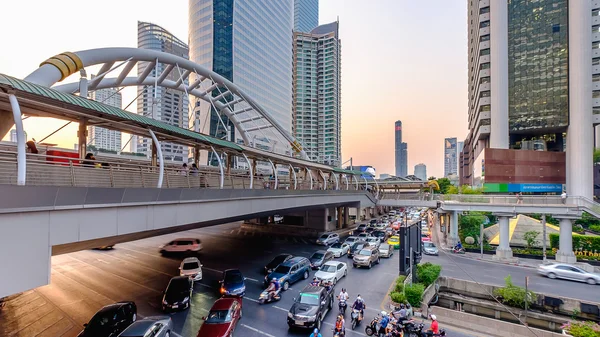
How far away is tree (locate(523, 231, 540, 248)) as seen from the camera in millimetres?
29594

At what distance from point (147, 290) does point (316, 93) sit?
143983 mm

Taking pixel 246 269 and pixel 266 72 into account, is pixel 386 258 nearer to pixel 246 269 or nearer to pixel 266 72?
pixel 246 269

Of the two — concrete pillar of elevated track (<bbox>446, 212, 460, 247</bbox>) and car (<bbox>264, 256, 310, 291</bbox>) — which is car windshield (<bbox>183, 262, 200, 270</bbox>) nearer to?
car (<bbox>264, 256, 310, 291</bbox>)

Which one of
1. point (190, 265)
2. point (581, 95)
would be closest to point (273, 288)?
point (190, 265)

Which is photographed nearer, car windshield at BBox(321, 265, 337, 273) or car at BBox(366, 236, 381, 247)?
car windshield at BBox(321, 265, 337, 273)

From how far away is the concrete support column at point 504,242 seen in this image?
→ 91.1ft

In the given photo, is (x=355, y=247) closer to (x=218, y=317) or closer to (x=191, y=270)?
(x=191, y=270)

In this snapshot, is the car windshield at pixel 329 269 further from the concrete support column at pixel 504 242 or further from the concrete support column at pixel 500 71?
the concrete support column at pixel 500 71

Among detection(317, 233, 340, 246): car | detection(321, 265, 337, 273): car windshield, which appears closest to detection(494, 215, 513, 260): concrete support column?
detection(317, 233, 340, 246): car

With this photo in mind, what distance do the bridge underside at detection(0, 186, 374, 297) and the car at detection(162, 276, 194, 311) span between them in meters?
4.42

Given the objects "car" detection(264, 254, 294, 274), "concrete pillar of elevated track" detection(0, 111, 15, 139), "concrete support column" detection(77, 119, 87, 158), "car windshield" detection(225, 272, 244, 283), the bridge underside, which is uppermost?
"concrete pillar of elevated track" detection(0, 111, 15, 139)

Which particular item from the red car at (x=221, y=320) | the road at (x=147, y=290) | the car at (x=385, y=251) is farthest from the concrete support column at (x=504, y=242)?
the red car at (x=221, y=320)

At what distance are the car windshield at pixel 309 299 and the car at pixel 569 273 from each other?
21.0 metres

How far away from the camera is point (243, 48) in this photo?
3374 inches
